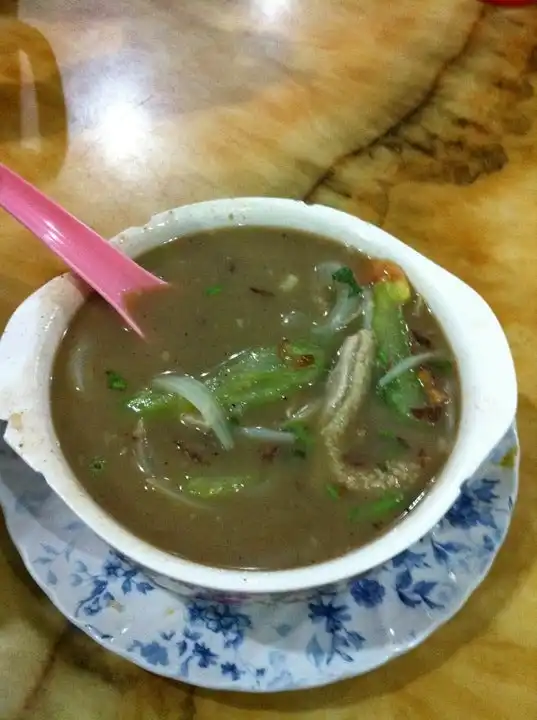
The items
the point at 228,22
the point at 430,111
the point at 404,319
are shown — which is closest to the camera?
the point at 404,319

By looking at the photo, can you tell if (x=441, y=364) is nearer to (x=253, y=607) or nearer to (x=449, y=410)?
(x=449, y=410)

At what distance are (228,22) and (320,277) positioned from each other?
102 centimetres

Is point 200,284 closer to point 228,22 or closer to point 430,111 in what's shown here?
point 430,111

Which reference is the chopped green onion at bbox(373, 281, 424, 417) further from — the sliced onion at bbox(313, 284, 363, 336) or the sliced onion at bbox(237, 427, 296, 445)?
the sliced onion at bbox(237, 427, 296, 445)

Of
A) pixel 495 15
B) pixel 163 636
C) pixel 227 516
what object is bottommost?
pixel 163 636

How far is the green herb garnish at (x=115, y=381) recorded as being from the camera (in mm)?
1096

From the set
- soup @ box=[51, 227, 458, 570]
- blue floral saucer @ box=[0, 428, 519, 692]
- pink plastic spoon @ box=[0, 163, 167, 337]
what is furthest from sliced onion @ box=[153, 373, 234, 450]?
blue floral saucer @ box=[0, 428, 519, 692]

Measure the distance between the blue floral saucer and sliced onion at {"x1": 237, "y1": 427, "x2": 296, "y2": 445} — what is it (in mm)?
208

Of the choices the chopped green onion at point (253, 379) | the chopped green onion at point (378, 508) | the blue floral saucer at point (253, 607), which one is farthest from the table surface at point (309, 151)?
the chopped green onion at point (253, 379)

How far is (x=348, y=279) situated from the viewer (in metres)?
1.22

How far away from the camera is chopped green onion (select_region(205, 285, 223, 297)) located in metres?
1.22

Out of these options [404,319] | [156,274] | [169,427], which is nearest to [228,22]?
[156,274]

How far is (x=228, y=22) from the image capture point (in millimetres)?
1950

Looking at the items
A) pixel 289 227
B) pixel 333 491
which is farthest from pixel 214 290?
pixel 333 491
